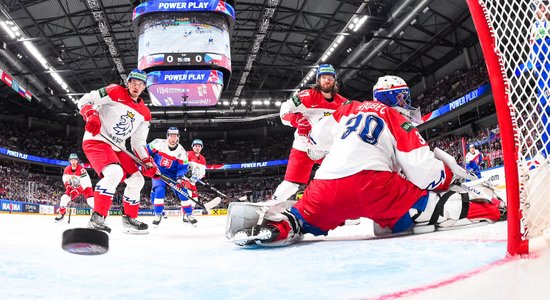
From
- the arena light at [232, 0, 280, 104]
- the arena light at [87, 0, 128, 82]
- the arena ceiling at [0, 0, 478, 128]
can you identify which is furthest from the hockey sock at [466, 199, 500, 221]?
the arena light at [87, 0, 128, 82]

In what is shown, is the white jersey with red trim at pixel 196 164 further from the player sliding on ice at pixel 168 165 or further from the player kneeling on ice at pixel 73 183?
the player kneeling on ice at pixel 73 183

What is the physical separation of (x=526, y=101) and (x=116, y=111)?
3611 mm

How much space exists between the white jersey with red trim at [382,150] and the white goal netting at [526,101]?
32.3 inches

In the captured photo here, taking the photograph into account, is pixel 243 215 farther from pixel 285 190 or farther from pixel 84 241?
pixel 285 190

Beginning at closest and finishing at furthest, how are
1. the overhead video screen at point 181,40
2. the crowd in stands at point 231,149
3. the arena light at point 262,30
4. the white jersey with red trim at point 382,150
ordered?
the white jersey with red trim at point 382,150, the overhead video screen at point 181,40, the arena light at point 262,30, the crowd in stands at point 231,149

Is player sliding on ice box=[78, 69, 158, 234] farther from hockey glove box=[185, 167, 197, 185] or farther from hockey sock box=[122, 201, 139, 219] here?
hockey glove box=[185, 167, 197, 185]

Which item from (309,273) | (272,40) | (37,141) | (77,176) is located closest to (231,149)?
(37,141)

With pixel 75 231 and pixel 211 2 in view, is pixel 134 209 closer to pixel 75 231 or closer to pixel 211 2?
pixel 75 231

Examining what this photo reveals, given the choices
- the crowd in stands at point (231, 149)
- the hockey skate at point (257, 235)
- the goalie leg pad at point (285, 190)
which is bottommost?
the hockey skate at point (257, 235)

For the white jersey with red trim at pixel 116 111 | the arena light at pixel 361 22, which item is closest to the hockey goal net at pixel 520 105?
the white jersey with red trim at pixel 116 111

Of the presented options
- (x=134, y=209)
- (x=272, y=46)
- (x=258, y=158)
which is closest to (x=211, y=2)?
(x=134, y=209)

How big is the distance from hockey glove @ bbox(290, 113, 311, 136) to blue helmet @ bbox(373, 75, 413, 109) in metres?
1.73

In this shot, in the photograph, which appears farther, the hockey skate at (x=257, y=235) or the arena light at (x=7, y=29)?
the arena light at (x=7, y=29)

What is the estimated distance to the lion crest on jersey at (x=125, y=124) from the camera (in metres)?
4.14
